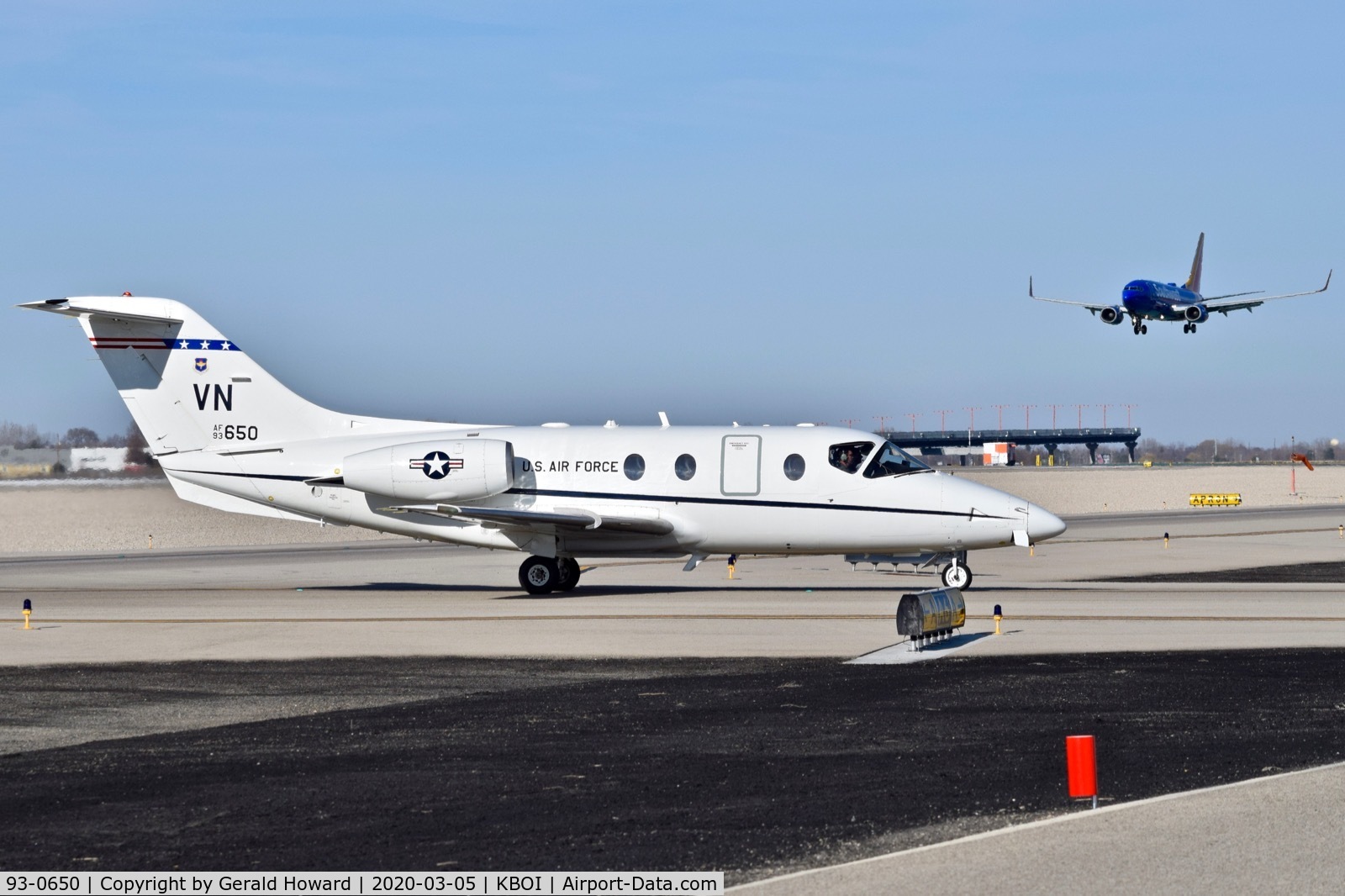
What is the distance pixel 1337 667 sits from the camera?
16.5 meters

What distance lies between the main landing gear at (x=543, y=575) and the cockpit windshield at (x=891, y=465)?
232 inches

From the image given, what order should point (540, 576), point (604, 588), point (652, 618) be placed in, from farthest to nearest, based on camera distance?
point (604, 588) → point (540, 576) → point (652, 618)

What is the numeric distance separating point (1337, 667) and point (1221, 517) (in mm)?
42862

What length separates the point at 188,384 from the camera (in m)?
27.8

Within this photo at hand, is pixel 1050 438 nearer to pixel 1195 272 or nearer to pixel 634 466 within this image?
pixel 1195 272

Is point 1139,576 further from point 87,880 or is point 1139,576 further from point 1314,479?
point 1314,479

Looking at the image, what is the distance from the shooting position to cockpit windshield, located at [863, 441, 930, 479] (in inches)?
1034

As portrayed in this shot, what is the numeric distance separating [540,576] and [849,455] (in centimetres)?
625

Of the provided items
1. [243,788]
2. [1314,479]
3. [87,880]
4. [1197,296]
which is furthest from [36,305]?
[1314,479]

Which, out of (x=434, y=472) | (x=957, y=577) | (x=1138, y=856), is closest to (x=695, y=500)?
(x=434, y=472)

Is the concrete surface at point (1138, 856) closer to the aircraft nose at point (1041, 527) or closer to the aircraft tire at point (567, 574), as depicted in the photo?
the aircraft nose at point (1041, 527)

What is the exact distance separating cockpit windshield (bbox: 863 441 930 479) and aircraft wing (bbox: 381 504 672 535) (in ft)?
12.8
